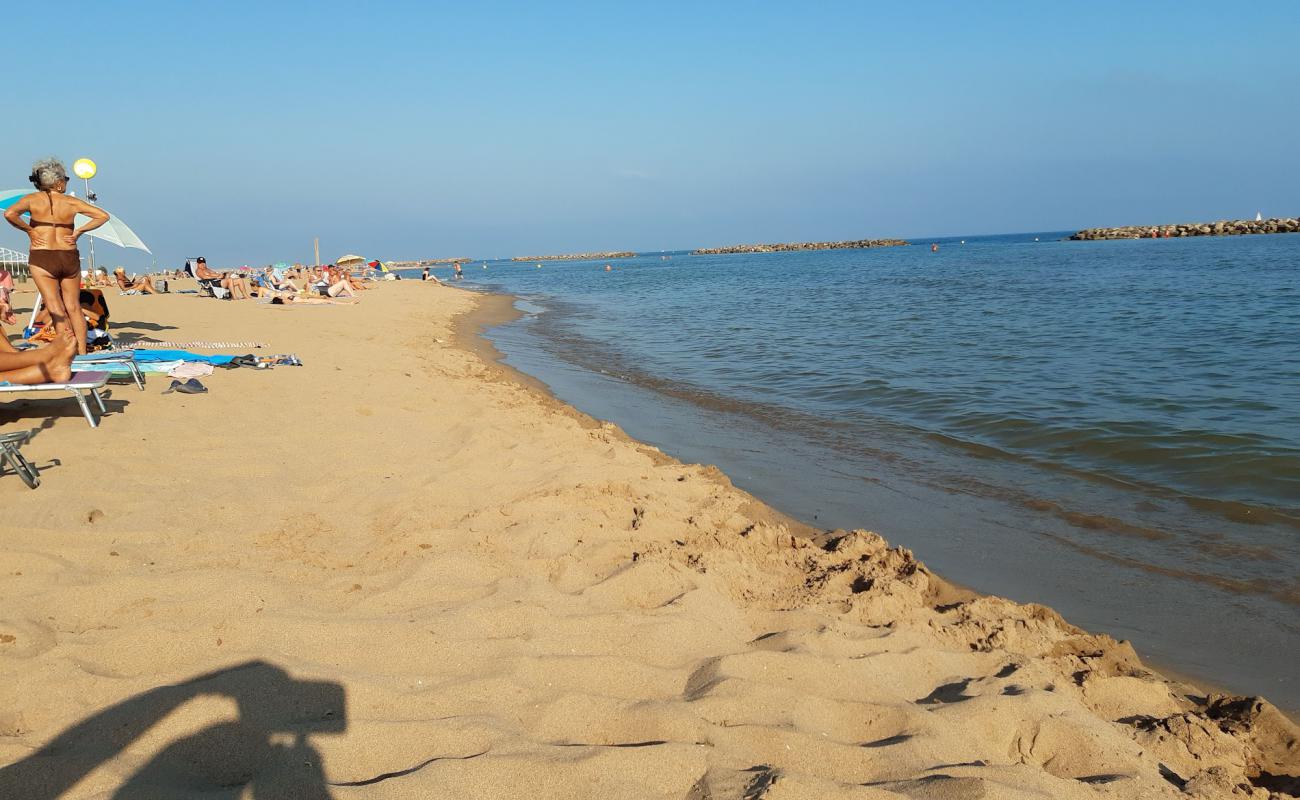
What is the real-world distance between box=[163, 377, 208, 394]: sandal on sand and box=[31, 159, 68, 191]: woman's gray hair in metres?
1.90

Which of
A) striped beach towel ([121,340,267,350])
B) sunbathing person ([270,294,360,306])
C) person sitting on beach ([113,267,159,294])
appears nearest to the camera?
striped beach towel ([121,340,267,350])

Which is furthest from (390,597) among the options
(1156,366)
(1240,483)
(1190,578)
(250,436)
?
(1156,366)

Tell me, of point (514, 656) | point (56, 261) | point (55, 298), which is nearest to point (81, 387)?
point (56, 261)

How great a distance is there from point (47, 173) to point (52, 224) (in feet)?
1.36

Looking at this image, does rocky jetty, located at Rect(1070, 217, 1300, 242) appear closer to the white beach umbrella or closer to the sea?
the sea

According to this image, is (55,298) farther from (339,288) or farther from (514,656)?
(339,288)

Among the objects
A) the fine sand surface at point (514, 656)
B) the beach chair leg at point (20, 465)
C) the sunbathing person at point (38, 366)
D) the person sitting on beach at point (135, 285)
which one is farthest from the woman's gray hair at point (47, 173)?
the person sitting on beach at point (135, 285)

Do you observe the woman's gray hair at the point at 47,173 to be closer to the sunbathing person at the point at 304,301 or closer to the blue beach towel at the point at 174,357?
the blue beach towel at the point at 174,357

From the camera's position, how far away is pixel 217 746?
222cm

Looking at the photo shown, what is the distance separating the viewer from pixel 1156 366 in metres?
10.3

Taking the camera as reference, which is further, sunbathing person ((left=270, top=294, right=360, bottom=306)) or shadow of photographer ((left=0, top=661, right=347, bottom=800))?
sunbathing person ((left=270, top=294, right=360, bottom=306))

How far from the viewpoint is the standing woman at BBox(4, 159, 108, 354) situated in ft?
20.7

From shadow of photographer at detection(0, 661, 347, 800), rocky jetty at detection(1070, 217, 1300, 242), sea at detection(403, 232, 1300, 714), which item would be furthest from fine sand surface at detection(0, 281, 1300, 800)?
rocky jetty at detection(1070, 217, 1300, 242)

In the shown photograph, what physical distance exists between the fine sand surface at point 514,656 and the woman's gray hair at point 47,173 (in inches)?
101
